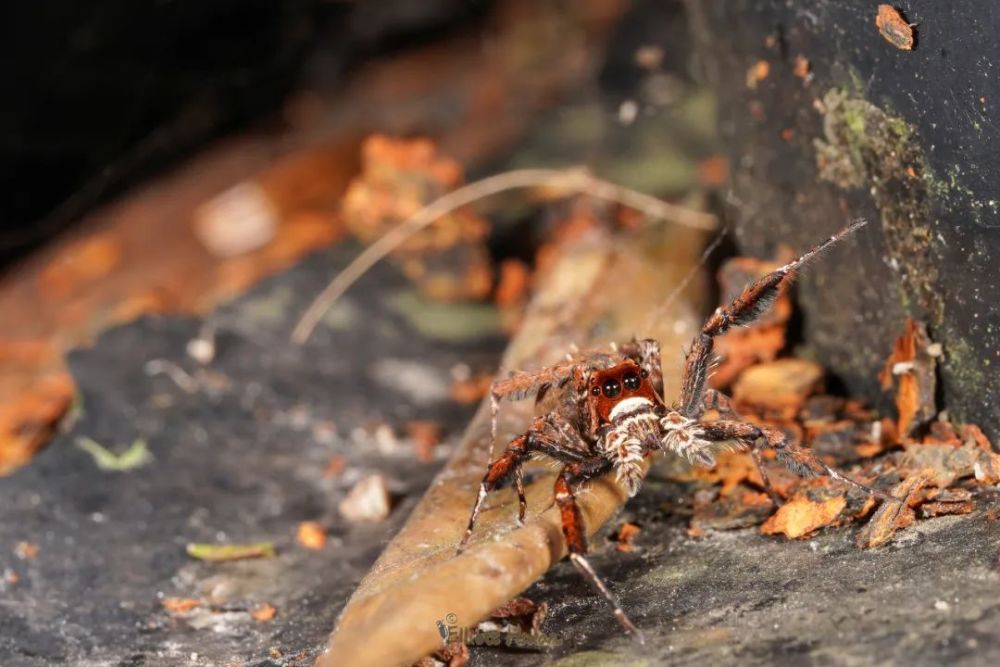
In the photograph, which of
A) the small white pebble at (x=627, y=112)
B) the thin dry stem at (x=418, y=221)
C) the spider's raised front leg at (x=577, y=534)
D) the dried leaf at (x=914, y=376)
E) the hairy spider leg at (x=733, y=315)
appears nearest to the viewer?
the spider's raised front leg at (x=577, y=534)

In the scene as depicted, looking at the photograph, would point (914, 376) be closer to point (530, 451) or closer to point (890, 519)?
point (890, 519)

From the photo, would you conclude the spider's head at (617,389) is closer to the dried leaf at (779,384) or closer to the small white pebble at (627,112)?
the dried leaf at (779,384)

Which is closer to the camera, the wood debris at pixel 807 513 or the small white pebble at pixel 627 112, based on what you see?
the wood debris at pixel 807 513

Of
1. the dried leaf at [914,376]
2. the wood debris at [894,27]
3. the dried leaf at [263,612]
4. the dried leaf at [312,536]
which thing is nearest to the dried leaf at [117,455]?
the dried leaf at [312,536]

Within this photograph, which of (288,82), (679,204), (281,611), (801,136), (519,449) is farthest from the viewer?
(288,82)

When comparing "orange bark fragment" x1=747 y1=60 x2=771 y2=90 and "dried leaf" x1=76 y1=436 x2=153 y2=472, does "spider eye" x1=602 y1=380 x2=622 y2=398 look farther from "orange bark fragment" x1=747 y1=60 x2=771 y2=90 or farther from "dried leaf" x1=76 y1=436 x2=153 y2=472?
"dried leaf" x1=76 y1=436 x2=153 y2=472

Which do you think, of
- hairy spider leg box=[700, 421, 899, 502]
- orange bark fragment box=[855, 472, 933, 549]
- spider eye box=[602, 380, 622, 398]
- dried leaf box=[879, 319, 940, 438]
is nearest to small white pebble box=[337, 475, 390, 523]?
spider eye box=[602, 380, 622, 398]

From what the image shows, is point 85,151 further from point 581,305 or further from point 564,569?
point 564,569

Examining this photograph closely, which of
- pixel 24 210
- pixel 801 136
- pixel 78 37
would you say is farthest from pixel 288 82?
pixel 801 136

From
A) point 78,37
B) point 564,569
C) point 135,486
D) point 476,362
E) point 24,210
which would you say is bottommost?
point 564,569
